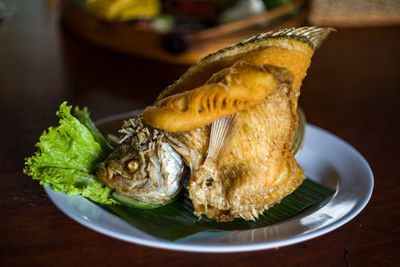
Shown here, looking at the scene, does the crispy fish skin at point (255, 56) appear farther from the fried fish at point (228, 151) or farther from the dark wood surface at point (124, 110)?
the dark wood surface at point (124, 110)

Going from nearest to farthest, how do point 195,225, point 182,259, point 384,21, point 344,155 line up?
point 182,259 → point 195,225 → point 344,155 → point 384,21

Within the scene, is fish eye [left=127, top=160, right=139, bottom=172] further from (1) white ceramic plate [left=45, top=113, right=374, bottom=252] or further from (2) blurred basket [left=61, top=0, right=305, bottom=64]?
(2) blurred basket [left=61, top=0, right=305, bottom=64]

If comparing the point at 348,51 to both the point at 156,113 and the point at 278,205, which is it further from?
the point at 156,113

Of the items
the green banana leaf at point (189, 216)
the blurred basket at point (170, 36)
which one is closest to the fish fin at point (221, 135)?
the green banana leaf at point (189, 216)

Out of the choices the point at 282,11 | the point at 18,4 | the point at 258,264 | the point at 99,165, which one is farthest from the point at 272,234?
the point at 18,4

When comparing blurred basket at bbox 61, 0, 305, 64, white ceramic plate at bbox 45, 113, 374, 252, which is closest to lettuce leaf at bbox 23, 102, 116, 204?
white ceramic plate at bbox 45, 113, 374, 252
